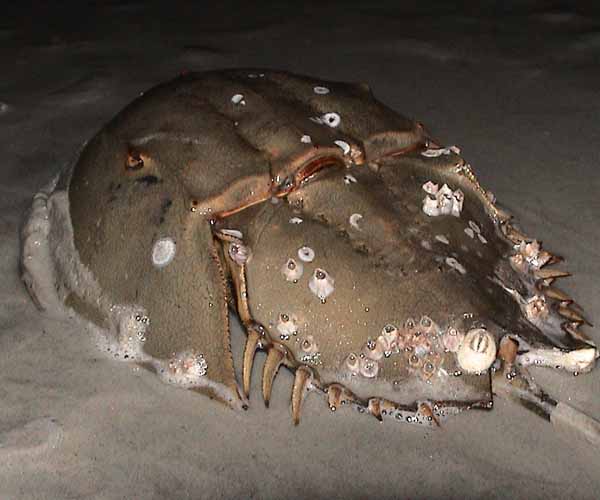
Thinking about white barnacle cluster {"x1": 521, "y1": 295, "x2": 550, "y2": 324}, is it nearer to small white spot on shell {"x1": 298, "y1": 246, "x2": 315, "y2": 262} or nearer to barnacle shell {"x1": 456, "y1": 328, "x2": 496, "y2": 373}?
barnacle shell {"x1": 456, "y1": 328, "x2": 496, "y2": 373}

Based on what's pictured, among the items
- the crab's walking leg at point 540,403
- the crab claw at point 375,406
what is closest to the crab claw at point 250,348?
the crab claw at point 375,406

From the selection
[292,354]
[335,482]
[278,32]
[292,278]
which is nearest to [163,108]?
[292,278]

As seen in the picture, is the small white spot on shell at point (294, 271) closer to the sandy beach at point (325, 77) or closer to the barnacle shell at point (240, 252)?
the barnacle shell at point (240, 252)

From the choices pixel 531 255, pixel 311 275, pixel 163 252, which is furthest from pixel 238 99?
pixel 531 255

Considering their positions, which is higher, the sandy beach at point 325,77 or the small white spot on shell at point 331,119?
the small white spot on shell at point 331,119

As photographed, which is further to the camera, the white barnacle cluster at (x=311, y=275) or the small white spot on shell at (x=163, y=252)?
the small white spot on shell at (x=163, y=252)

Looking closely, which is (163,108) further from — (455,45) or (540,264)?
(455,45)

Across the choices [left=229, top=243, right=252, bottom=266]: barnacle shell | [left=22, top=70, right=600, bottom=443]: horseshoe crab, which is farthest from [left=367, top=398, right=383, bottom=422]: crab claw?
[left=229, top=243, right=252, bottom=266]: barnacle shell
